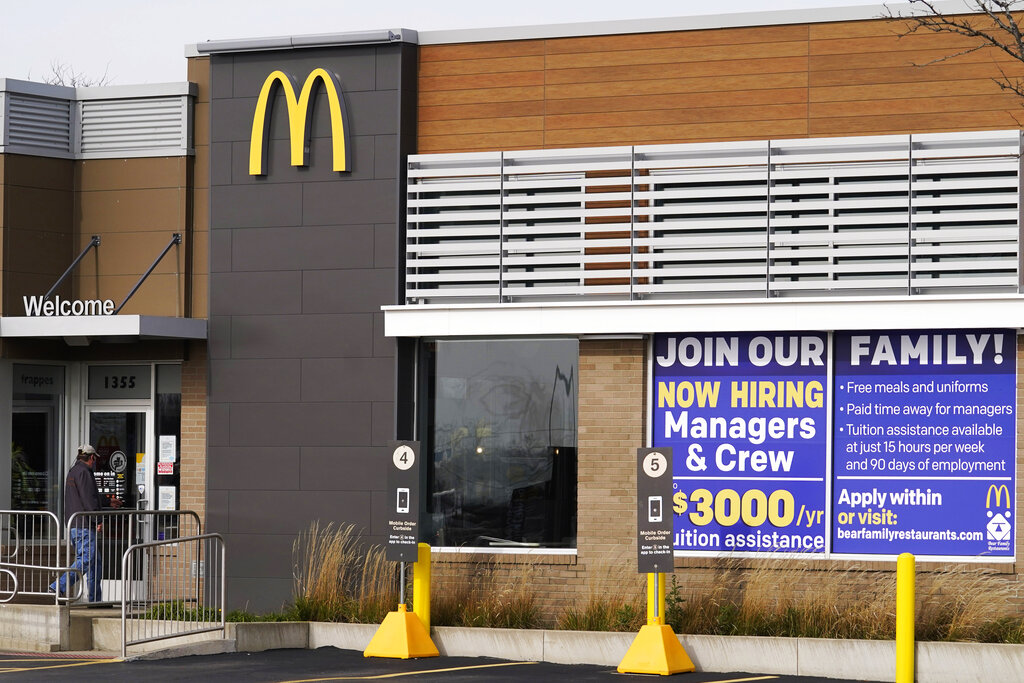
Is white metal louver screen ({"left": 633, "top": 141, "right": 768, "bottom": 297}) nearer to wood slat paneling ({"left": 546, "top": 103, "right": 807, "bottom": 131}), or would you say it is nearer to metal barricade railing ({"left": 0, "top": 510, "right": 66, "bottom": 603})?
wood slat paneling ({"left": 546, "top": 103, "right": 807, "bottom": 131})

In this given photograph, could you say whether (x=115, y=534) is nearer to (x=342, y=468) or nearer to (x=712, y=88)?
(x=342, y=468)

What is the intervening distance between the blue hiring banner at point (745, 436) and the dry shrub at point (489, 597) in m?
1.76

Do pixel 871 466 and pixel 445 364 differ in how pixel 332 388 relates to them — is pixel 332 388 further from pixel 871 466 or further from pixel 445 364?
pixel 871 466

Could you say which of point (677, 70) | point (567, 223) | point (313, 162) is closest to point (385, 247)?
point (313, 162)

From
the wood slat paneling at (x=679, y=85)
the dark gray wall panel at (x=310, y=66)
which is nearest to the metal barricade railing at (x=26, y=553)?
the dark gray wall panel at (x=310, y=66)

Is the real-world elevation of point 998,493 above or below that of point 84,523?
above

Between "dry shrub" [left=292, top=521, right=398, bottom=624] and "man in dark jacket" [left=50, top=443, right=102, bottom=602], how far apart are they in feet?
7.21

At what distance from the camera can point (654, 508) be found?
1367cm

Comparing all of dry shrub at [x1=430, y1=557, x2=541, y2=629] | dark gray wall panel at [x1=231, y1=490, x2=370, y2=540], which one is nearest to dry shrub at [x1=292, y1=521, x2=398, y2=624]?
dark gray wall panel at [x1=231, y1=490, x2=370, y2=540]

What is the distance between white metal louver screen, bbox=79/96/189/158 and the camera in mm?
18219

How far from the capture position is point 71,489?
1678 cm

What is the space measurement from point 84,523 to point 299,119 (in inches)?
202

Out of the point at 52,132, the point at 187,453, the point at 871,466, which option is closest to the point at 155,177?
the point at 52,132

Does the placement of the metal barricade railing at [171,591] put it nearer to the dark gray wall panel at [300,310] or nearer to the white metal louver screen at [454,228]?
the dark gray wall panel at [300,310]
